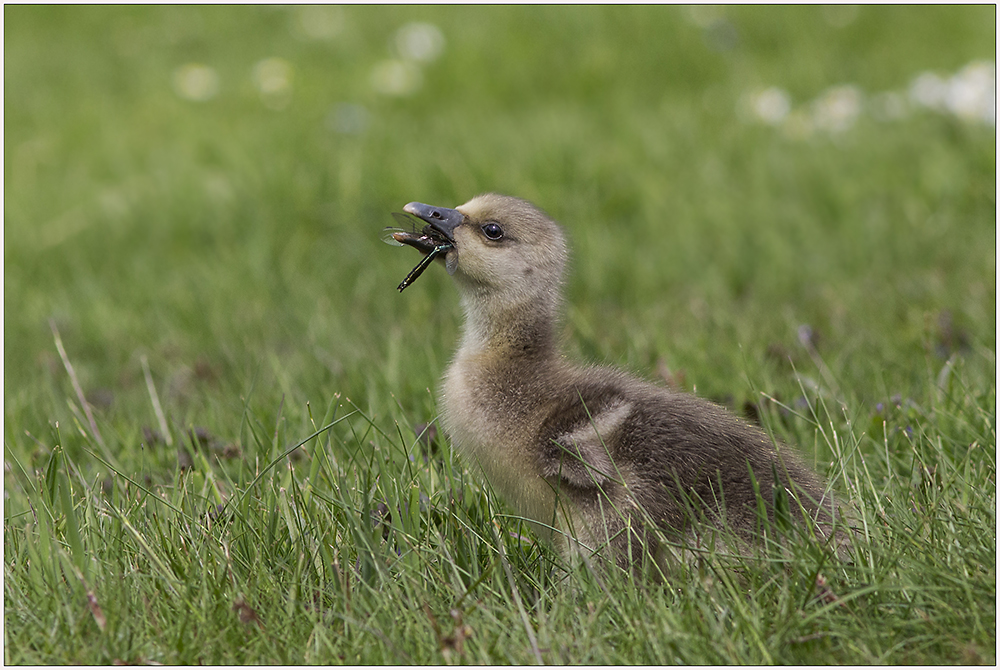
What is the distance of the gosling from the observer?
3.06 metres

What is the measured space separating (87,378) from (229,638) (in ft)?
11.5

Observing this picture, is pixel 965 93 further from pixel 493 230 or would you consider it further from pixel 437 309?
pixel 493 230

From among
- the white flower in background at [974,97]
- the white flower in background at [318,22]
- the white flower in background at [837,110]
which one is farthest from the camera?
the white flower in background at [318,22]

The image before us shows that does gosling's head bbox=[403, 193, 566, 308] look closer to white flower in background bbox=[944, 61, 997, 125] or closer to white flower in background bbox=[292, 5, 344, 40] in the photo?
white flower in background bbox=[944, 61, 997, 125]

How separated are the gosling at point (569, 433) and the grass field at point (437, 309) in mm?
162

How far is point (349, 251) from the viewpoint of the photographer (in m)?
7.30

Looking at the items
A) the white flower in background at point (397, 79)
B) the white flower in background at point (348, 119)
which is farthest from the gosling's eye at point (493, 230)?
the white flower in background at point (397, 79)

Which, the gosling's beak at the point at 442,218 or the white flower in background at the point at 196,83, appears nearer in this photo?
the gosling's beak at the point at 442,218

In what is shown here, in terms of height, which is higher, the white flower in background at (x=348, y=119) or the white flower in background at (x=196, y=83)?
the white flower in background at (x=196, y=83)

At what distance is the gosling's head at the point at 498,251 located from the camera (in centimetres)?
346

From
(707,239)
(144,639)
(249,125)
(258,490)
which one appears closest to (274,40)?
(249,125)

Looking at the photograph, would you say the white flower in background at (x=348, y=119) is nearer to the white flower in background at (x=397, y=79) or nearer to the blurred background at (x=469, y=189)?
the blurred background at (x=469, y=189)

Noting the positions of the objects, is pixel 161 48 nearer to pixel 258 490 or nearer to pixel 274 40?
pixel 274 40

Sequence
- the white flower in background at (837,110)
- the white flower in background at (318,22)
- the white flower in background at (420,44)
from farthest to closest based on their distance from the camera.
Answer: the white flower in background at (318,22) < the white flower in background at (420,44) < the white flower in background at (837,110)
